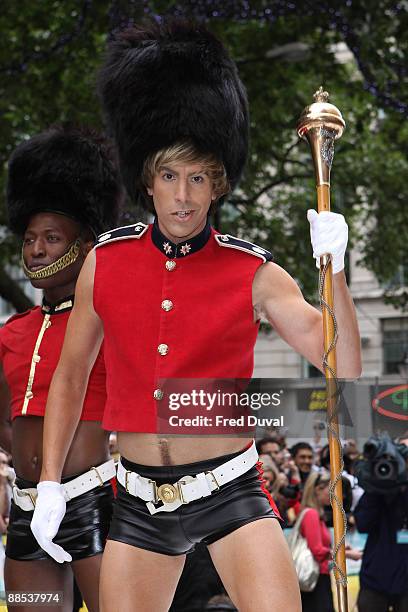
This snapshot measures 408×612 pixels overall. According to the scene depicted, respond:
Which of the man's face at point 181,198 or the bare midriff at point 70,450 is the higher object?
the man's face at point 181,198

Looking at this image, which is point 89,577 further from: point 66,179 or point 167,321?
point 66,179

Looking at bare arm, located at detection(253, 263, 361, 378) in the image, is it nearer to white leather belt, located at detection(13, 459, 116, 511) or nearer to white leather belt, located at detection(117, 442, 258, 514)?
white leather belt, located at detection(117, 442, 258, 514)

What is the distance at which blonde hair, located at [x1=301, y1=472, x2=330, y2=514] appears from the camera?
7.55 m

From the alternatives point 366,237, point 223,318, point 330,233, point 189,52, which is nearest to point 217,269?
point 223,318

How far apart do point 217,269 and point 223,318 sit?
209mm

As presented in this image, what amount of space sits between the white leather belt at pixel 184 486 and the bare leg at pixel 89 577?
0.94 metres

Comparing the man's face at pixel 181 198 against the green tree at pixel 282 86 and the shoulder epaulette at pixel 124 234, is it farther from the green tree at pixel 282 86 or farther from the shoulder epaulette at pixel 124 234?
the green tree at pixel 282 86

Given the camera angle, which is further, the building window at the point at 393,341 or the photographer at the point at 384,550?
the building window at the point at 393,341

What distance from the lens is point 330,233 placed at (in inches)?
129

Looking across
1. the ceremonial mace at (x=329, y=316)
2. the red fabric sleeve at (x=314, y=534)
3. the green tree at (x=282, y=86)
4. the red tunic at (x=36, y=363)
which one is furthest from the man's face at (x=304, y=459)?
the ceremonial mace at (x=329, y=316)

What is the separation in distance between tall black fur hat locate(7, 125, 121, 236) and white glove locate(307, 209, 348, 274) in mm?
1797

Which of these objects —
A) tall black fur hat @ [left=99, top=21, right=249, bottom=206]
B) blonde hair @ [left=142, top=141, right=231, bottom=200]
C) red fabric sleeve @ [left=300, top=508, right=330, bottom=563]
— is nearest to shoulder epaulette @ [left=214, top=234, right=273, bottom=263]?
blonde hair @ [left=142, top=141, right=231, bottom=200]

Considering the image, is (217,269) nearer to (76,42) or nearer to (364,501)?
(364,501)

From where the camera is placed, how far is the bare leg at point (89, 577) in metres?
4.25
